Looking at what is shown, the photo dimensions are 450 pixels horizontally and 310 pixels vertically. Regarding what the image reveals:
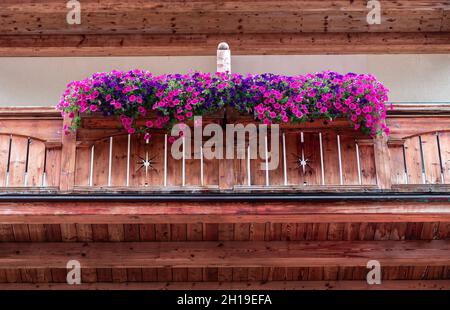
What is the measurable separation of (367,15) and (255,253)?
3.97m

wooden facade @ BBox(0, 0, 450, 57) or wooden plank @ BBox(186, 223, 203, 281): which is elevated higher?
wooden facade @ BBox(0, 0, 450, 57)

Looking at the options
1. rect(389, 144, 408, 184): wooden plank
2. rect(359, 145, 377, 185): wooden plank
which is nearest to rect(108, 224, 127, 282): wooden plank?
rect(359, 145, 377, 185): wooden plank

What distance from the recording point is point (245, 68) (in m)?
9.82

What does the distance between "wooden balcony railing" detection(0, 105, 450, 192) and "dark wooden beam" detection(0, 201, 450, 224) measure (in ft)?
0.65

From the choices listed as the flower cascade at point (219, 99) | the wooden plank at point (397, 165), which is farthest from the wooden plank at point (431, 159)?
the flower cascade at point (219, 99)

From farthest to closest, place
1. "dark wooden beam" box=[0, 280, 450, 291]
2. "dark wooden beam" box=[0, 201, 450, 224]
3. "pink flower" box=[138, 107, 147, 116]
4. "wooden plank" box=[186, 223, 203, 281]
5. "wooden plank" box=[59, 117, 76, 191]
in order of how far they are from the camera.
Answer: "dark wooden beam" box=[0, 280, 450, 291], "wooden plank" box=[186, 223, 203, 281], "pink flower" box=[138, 107, 147, 116], "wooden plank" box=[59, 117, 76, 191], "dark wooden beam" box=[0, 201, 450, 224]

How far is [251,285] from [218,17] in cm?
366

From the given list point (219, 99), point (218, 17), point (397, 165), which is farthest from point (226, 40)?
point (397, 165)

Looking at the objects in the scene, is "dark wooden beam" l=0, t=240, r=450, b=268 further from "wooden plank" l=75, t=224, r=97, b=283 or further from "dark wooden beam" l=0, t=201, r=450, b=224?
"dark wooden beam" l=0, t=201, r=450, b=224

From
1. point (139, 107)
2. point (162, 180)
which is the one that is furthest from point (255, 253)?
point (139, 107)

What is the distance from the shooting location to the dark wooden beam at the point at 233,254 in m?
7.53

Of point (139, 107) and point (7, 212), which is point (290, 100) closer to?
point (139, 107)

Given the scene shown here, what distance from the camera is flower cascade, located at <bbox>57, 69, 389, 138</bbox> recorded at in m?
7.24

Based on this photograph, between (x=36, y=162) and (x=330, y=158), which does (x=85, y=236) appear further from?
(x=330, y=158)
